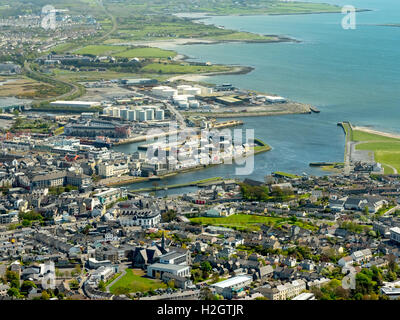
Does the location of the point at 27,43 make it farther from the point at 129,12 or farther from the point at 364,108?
the point at 364,108

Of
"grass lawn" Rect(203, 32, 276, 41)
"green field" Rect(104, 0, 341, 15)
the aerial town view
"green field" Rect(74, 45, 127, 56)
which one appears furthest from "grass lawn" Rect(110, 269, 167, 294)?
"green field" Rect(104, 0, 341, 15)

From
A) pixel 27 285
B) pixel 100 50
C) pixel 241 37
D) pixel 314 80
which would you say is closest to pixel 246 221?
pixel 27 285

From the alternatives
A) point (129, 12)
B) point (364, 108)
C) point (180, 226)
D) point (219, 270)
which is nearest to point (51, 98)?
point (364, 108)

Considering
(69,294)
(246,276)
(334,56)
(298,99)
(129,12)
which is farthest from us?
(129,12)

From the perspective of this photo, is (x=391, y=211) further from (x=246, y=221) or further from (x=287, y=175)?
(x=287, y=175)

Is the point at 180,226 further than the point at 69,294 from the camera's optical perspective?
Yes

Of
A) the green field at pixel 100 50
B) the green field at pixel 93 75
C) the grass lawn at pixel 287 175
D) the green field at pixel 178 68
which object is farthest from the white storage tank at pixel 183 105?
the green field at pixel 100 50
